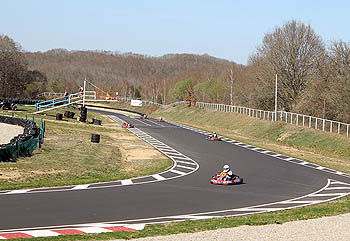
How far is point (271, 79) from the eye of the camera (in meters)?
72.8

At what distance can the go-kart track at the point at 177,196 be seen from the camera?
13.6 meters

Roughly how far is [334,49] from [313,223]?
50.1 metres

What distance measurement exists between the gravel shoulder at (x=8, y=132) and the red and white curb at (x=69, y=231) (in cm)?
2143

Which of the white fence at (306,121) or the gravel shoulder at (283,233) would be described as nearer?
the gravel shoulder at (283,233)

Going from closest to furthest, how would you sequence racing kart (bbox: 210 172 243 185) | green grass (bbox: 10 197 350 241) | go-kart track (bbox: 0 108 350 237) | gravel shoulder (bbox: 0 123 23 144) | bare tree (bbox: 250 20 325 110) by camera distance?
green grass (bbox: 10 197 350 241) < go-kart track (bbox: 0 108 350 237) < racing kart (bbox: 210 172 243 185) < gravel shoulder (bbox: 0 123 23 144) < bare tree (bbox: 250 20 325 110)

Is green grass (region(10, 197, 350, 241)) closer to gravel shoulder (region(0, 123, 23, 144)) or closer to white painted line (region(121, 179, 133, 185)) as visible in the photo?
white painted line (region(121, 179, 133, 185))

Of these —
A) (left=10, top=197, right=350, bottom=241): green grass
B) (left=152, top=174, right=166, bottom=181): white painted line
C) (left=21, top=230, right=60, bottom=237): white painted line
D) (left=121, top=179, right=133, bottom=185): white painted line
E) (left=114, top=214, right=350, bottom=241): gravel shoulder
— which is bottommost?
(left=152, top=174, right=166, bottom=181): white painted line

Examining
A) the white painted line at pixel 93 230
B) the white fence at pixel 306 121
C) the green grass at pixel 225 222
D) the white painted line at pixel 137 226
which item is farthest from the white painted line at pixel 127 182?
the white fence at pixel 306 121

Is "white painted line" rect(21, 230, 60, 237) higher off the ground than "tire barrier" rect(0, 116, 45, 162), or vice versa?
"tire barrier" rect(0, 116, 45, 162)

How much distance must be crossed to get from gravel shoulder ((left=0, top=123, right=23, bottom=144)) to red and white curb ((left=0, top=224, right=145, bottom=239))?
21.4 metres

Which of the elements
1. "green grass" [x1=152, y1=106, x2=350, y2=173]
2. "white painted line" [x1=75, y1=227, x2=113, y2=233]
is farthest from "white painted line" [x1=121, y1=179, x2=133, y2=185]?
"green grass" [x1=152, y1=106, x2=350, y2=173]

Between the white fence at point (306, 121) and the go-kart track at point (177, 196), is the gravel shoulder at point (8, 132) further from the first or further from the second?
the white fence at point (306, 121)

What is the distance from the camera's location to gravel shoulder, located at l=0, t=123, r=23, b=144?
33244 millimetres

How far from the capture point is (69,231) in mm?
11953
